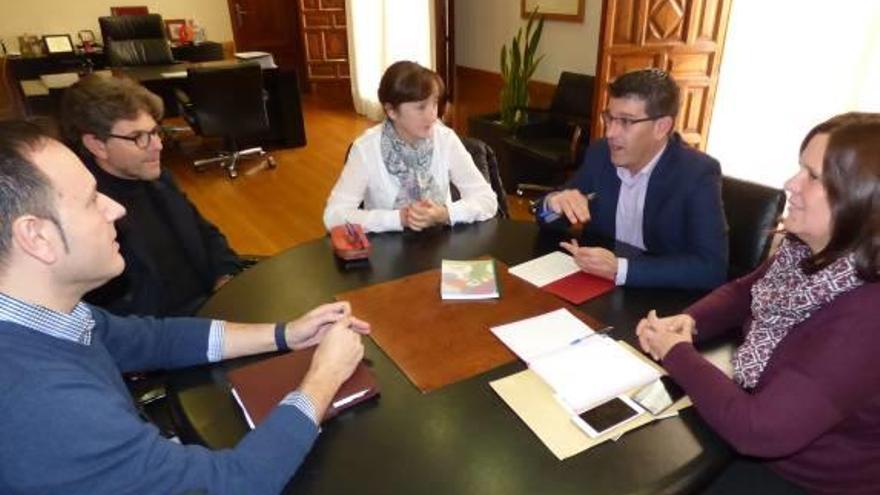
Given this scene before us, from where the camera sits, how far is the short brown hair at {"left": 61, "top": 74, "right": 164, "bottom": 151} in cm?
169

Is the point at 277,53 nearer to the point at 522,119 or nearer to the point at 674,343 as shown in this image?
the point at 522,119

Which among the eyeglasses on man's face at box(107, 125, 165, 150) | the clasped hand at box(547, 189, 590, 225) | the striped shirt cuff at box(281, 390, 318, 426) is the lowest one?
the striped shirt cuff at box(281, 390, 318, 426)

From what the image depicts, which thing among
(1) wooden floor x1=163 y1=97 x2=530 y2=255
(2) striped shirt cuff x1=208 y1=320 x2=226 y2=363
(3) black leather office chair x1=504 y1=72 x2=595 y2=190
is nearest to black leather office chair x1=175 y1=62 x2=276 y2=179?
(1) wooden floor x1=163 y1=97 x2=530 y2=255

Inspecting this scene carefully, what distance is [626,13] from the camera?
334cm

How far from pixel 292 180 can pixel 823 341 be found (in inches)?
173

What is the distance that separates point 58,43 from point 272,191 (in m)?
3.86

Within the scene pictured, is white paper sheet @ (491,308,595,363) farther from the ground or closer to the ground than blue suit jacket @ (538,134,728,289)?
closer to the ground

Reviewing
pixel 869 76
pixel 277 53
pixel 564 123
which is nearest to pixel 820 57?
pixel 869 76

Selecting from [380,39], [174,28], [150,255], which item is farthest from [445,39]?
[150,255]

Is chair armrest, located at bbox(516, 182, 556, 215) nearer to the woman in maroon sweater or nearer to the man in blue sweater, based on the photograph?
the woman in maroon sweater

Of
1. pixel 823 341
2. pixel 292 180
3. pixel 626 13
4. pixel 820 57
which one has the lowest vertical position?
pixel 292 180

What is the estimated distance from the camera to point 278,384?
3.50 feet

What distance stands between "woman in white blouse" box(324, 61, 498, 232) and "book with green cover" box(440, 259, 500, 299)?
35 cm

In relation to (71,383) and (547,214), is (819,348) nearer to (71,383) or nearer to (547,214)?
(547,214)
